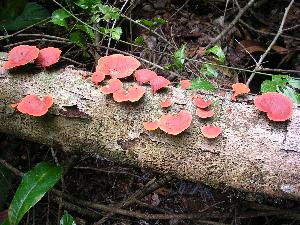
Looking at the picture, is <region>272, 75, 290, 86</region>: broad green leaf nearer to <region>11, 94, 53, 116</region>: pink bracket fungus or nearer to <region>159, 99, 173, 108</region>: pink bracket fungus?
<region>159, 99, 173, 108</region>: pink bracket fungus

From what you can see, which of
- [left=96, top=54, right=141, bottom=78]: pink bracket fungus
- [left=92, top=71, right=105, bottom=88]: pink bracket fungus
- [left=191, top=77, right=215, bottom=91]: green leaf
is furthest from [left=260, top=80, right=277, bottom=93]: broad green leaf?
[left=92, top=71, right=105, bottom=88]: pink bracket fungus

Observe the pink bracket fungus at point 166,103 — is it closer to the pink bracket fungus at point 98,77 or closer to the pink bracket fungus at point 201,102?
the pink bracket fungus at point 201,102

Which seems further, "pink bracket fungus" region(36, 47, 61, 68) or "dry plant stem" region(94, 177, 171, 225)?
"dry plant stem" region(94, 177, 171, 225)

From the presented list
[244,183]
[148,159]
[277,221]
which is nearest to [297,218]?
[277,221]

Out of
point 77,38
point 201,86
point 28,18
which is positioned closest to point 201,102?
point 201,86

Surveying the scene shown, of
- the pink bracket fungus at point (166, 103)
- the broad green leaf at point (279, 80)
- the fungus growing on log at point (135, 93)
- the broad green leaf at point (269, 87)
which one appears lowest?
the pink bracket fungus at point (166, 103)

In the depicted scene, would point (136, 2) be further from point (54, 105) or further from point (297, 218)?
point (297, 218)

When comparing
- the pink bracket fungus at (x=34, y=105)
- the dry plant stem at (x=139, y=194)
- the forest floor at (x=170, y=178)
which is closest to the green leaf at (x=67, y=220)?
the forest floor at (x=170, y=178)
